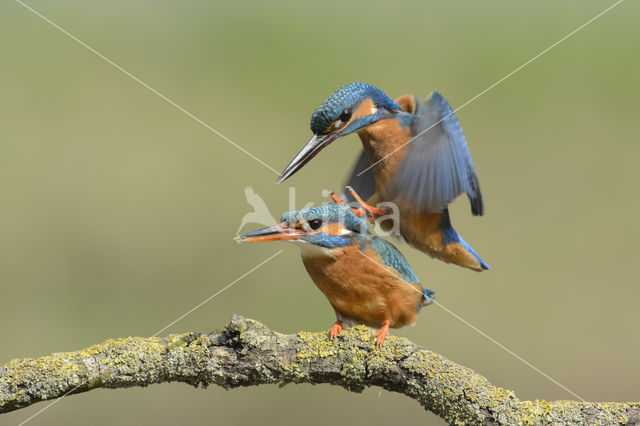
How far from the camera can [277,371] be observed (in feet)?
8.99

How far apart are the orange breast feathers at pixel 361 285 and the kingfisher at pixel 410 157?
0.26 meters

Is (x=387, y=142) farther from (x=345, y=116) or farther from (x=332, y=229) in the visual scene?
(x=332, y=229)

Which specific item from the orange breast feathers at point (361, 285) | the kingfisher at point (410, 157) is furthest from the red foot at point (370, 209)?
the orange breast feathers at point (361, 285)

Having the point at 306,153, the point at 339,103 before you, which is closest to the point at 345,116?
the point at 339,103

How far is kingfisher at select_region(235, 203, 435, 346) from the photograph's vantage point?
3.16 meters

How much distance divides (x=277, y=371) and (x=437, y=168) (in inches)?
42.4

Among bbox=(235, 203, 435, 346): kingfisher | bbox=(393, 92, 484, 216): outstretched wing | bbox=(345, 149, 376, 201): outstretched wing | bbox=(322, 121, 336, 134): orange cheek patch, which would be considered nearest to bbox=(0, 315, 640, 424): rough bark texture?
bbox=(235, 203, 435, 346): kingfisher

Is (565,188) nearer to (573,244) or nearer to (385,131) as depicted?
(573,244)

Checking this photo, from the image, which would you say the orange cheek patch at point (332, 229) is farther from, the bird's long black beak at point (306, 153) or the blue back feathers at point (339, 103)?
the blue back feathers at point (339, 103)

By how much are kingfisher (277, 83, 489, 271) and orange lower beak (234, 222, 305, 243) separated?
262mm

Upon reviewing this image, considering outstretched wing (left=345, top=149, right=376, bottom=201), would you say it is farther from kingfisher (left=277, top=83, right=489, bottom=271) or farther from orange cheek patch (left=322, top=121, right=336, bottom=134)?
orange cheek patch (left=322, top=121, right=336, bottom=134)

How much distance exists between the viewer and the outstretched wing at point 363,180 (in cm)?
362

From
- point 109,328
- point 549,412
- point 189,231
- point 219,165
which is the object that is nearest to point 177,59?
point 219,165

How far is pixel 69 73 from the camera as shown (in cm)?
872
